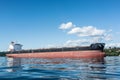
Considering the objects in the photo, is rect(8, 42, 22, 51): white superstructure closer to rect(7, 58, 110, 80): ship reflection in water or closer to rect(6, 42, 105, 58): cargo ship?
rect(6, 42, 105, 58): cargo ship

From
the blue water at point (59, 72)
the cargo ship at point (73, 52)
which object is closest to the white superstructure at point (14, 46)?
the cargo ship at point (73, 52)

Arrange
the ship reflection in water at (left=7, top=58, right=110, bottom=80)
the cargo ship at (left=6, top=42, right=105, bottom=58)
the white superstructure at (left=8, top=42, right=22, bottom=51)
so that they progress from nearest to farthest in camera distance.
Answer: the ship reflection in water at (left=7, top=58, right=110, bottom=80), the cargo ship at (left=6, top=42, right=105, bottom=58), the white superstructure at (left=8, top=42, right=22, bottom=51)

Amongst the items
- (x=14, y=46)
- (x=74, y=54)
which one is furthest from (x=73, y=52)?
(x=14, y=46)

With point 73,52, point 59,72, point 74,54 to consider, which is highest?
point 73,52

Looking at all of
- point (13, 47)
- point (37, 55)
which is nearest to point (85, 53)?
point (37, 55)

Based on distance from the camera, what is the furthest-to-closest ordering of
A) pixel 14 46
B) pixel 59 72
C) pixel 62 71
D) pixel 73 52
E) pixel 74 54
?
pixel 14 46
pixel 73 52
pixel 74 54
pixel 62 71
pixel 59 72

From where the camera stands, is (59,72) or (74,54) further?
(74,54)

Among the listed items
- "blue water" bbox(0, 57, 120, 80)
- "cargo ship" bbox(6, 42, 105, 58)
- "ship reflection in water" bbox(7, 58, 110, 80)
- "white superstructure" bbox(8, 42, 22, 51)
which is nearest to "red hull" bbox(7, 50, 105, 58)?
"cargo ship" bbox(6, 42, 105, 58)

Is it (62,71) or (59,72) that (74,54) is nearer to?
(62,71)

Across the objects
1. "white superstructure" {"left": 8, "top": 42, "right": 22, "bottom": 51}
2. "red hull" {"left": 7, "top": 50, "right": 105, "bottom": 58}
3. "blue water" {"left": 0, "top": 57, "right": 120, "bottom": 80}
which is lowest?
"blue water" {"left": 0, "top": 57, "right": 120, "bottom": 80}

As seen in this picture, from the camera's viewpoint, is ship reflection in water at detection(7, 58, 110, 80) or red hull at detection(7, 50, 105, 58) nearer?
ship reflection in water at detection(7, 58, 110, 80)

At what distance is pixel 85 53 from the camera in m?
82.1

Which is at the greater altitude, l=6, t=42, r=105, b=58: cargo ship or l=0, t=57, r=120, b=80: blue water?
l=6, t=42, r=105, b=58: cargo ship

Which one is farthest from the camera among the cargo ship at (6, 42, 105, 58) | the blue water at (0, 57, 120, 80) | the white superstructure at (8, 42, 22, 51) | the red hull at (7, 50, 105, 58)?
the white superstructure at (8, 42, 22, 51)
